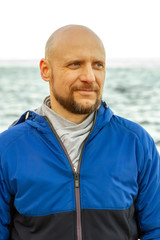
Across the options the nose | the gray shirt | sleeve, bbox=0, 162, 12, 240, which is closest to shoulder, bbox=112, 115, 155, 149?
the gray shirt

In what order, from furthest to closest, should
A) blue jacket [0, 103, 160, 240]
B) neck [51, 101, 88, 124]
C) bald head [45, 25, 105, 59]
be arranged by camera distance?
neck [51, 101, 88, 124]
bald head [45, 25, 105, 59]
blue jacket [0, 103, 160, 240]

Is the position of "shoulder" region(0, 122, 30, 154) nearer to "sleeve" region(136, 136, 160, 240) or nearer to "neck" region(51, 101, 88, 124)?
"neck" region(51, 101, 88, 124)

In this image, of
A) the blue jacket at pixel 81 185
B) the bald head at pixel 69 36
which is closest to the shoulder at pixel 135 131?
the blue jacket at pixel 81 185

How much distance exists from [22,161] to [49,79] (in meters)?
0.54

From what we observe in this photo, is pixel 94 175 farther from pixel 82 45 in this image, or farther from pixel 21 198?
pixel 82 45

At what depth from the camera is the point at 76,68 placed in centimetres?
188

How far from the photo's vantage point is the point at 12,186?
1.83 metres

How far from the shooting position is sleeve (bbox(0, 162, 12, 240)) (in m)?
→ 1.86

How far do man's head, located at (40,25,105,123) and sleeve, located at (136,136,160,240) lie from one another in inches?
16.6

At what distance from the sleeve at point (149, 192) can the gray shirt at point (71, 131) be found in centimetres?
35

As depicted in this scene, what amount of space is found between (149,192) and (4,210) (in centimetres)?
84

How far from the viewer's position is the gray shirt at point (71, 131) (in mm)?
1907

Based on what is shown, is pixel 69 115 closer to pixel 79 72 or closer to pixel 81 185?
pixel 79 72

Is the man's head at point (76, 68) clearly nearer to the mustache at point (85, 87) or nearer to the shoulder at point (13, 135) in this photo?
the mustache at point (85, 87)
